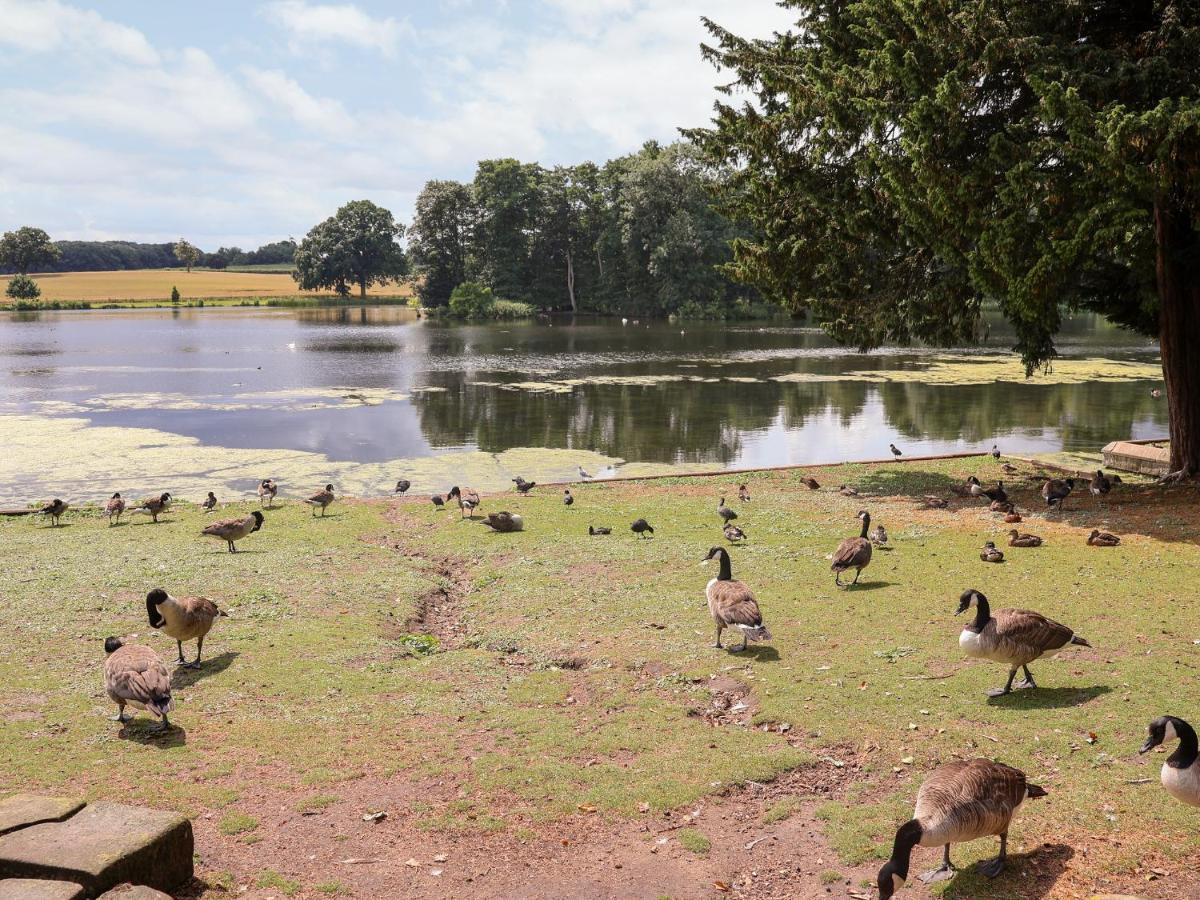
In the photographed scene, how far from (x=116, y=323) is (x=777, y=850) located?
153m

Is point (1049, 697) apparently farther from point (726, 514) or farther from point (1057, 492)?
point (1057, 492)

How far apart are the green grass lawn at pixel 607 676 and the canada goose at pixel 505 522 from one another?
74cm

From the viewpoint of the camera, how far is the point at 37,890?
22.6 ft

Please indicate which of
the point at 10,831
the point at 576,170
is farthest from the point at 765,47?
the point at 576,170

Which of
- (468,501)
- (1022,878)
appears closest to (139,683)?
(1022,878)

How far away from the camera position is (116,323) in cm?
13925

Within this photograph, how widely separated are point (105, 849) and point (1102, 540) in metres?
18.5

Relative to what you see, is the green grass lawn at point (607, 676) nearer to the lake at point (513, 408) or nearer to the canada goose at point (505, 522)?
the canada goose at point (505, 522)

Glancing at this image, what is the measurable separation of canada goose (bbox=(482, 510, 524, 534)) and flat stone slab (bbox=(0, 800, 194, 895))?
50.8ft

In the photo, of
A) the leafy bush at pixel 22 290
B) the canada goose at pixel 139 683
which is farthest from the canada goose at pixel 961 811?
the leafy bush at pixel 22 290

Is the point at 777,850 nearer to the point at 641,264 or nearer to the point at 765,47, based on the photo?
the point at 765,47

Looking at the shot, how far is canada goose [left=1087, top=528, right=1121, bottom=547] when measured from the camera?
18734 millimetres

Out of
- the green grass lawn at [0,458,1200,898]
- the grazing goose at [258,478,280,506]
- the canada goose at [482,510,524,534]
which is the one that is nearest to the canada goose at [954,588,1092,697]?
the green grass lawn at [0,458,1200,898]

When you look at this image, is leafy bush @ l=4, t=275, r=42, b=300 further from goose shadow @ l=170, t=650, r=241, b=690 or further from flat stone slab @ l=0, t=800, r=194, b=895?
flat stone slab @ l=0, t=800, r=194, b=895
